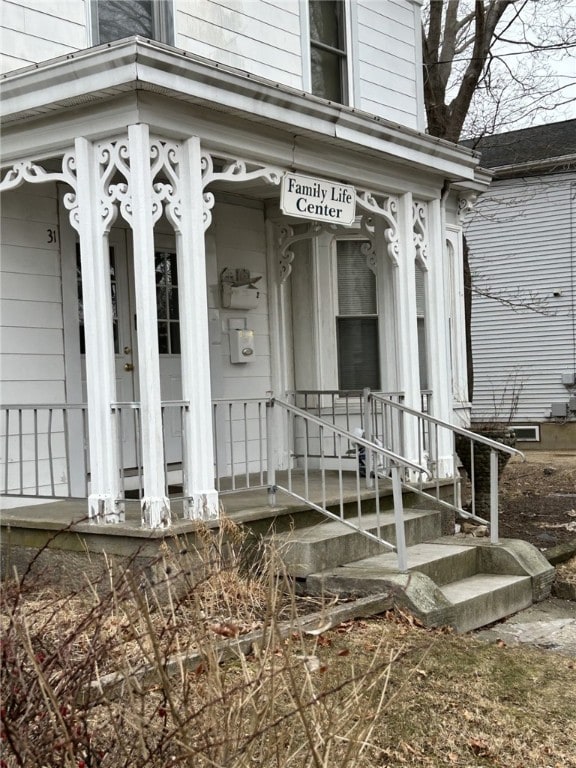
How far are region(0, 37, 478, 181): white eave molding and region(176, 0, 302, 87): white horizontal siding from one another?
1453mm

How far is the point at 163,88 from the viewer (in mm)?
6078

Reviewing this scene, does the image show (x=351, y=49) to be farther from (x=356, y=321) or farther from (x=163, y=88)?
(x=163, y=88)

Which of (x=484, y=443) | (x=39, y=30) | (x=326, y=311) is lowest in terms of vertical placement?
(x=484, y=443)

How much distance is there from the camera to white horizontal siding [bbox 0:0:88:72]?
6.93 meters

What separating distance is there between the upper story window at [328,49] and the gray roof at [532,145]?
32.6 ft

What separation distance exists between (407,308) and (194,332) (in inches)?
109

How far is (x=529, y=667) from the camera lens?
5.38 meters

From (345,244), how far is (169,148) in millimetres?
4140

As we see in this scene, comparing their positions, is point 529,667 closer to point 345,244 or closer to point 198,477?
point 198,477

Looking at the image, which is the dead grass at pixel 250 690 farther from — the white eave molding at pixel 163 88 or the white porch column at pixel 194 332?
the white eave molding at pixel 163 88

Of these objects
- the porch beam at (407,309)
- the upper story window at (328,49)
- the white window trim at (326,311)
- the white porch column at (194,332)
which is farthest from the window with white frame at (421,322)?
the white porch column at (194,332)

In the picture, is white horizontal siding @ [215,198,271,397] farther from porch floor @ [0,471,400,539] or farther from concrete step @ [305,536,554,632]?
concrete step @ [305,536,554,632]

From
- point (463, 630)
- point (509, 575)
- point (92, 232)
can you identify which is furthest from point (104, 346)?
point (509, 575)

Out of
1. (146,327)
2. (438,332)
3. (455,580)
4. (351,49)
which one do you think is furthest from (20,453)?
(351,49)
